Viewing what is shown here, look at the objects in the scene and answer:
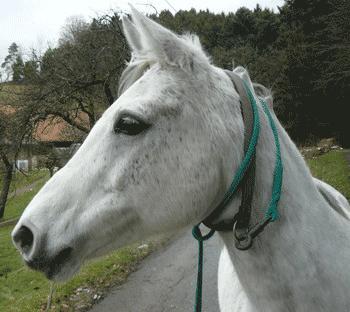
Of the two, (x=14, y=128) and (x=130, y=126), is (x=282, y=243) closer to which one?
(x=130, y=126)

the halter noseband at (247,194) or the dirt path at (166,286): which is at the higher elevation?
the halter noseband at (247,194)

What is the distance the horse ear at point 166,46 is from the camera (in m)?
1.15

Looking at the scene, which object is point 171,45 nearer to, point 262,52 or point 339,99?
point 339,99

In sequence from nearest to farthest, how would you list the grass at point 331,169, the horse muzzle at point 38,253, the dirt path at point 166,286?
the horse muzzle at point 38,253, the dirt path at point 166,286, the grass at point 331,169

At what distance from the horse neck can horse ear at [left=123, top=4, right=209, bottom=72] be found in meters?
0.46

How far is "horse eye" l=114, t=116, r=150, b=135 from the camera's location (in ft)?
3.73

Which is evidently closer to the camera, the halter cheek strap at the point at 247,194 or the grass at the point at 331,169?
the halter cheek strap at the point at 247,194

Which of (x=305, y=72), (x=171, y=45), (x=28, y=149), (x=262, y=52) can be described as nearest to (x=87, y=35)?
(x=28, y=149)

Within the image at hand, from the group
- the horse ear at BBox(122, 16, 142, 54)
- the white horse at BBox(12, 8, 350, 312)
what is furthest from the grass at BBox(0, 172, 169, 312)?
the horse ear at BBox(122, 16, 142, 54)

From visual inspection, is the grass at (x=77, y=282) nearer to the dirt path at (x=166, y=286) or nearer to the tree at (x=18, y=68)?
the dirt path at (x=166, y=286)

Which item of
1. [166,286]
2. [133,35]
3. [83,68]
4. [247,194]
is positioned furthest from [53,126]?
[247,194]

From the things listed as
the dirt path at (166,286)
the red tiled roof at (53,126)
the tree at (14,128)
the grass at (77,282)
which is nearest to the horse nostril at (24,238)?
the grass at (77,282)

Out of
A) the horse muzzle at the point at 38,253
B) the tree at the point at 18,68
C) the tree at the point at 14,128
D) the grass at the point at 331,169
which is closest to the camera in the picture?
the horse muzzle at the point at 38,253

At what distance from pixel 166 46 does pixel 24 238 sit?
1049 mm
